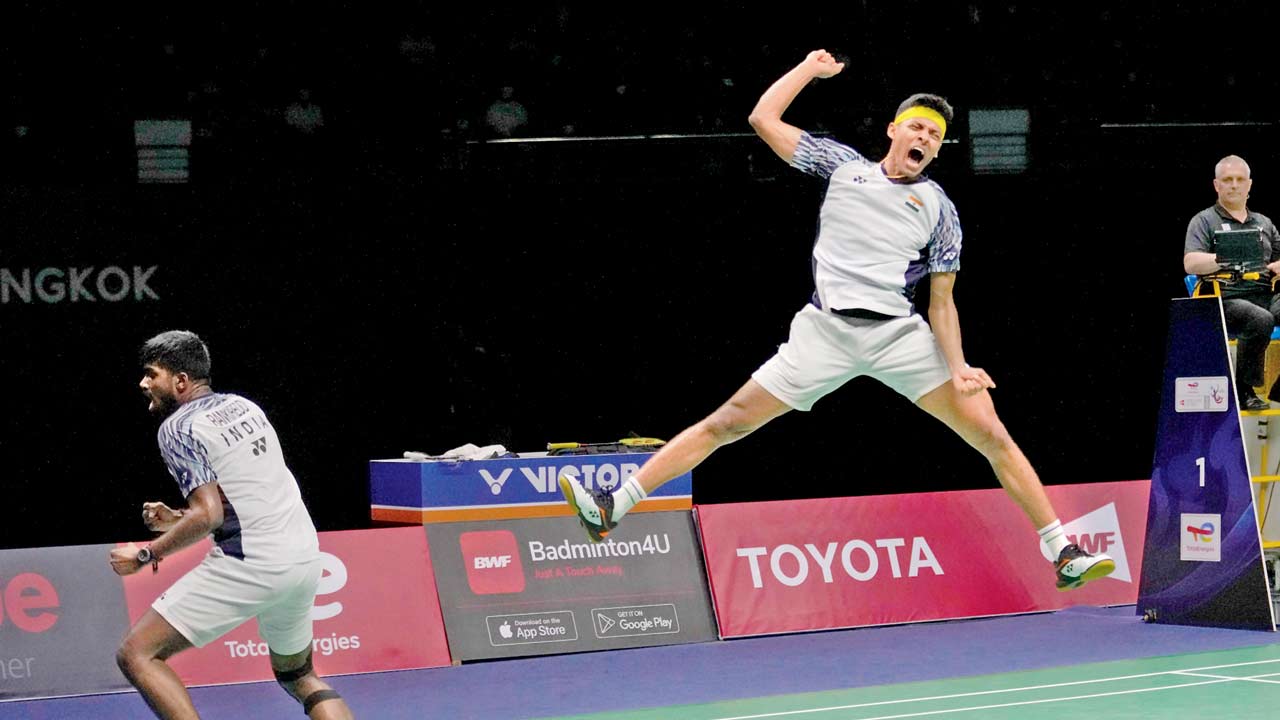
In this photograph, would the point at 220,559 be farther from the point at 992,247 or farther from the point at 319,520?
the point at 992,247

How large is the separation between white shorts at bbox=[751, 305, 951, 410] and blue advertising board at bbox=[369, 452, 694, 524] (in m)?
4.28

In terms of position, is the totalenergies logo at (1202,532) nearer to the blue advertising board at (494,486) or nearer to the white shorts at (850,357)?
the blue advertising board at (494,486)

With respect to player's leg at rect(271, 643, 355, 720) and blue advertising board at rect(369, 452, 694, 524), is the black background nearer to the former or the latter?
blue advertising board at rect(369, 452, 694, 524)

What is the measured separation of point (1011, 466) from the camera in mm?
7055

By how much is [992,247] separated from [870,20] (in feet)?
8.21

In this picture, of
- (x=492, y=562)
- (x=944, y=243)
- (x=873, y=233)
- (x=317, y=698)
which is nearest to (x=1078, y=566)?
(x=944, y=243)

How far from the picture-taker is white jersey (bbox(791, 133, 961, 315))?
7.14m

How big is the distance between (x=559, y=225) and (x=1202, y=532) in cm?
585

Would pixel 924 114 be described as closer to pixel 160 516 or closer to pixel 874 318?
pixel 874 318

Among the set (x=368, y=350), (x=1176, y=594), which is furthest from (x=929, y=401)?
(x=368, y=350)

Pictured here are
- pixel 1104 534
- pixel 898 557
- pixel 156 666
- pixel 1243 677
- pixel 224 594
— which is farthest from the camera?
pixel 1104 534

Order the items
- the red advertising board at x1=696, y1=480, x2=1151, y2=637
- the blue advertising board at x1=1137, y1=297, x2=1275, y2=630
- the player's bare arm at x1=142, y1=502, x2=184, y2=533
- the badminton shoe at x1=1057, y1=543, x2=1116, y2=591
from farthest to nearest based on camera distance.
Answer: the red advertising board at x1=696, y1=480, x2=1151, y2=637 → the blue advertising board at x1=1137, y1=297, x2=1275, y2=630 → the badminton shoe at x1=1057, y1=543, x2=1116, y2=591 → the player's bare arm at x1=142, y1=502, x2=184, y2=533

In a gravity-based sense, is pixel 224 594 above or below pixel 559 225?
below

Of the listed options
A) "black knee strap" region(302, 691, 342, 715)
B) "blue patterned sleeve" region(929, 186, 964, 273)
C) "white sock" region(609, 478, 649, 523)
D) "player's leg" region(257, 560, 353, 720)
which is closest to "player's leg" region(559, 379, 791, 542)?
"white sock" region(609, 478, 649, 523)
